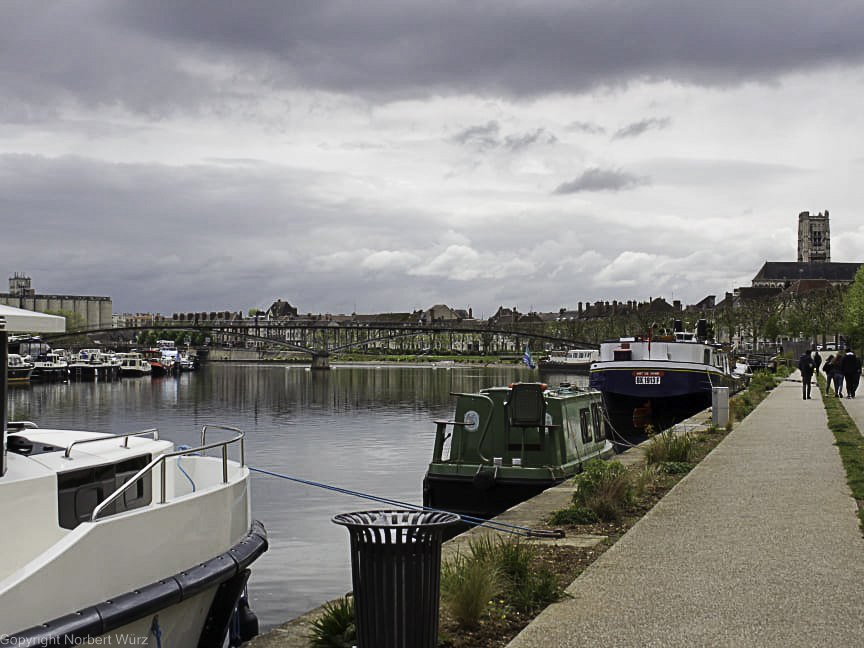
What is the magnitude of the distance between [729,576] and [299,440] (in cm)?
3045

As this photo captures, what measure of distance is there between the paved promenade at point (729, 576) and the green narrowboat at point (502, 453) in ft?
9.97

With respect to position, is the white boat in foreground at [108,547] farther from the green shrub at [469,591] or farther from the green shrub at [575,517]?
the green shrub at [575,517]

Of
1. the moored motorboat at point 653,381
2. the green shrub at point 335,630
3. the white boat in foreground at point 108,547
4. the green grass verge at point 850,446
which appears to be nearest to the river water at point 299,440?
the white boat in foreground at point 108,547

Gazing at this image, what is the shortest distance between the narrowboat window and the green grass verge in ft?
16.3

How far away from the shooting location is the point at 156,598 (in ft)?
25.8

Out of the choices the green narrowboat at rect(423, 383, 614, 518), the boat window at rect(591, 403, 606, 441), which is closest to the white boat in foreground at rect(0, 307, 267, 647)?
the green narrowboat at rect(423, 383, 614, 518)

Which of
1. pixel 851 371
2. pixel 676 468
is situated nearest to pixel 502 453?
pixel 676 468

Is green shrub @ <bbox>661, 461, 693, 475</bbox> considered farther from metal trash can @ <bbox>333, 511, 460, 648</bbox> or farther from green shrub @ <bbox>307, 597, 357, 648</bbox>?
metal trash can @ <bbox>333, 511, 460, 648</bbox>

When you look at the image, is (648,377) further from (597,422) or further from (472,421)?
(472,421)

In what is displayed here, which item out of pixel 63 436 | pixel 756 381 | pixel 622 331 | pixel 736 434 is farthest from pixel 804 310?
pixel 63 436

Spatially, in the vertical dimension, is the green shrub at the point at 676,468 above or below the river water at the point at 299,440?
above

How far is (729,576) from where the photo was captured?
9.42m

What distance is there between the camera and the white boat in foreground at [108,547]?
23.2ft

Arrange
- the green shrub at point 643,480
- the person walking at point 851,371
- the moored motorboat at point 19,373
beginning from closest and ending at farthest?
the green shrub at point 643,480
the person walking at point 851,371
the moored motorboat at point 19,373
